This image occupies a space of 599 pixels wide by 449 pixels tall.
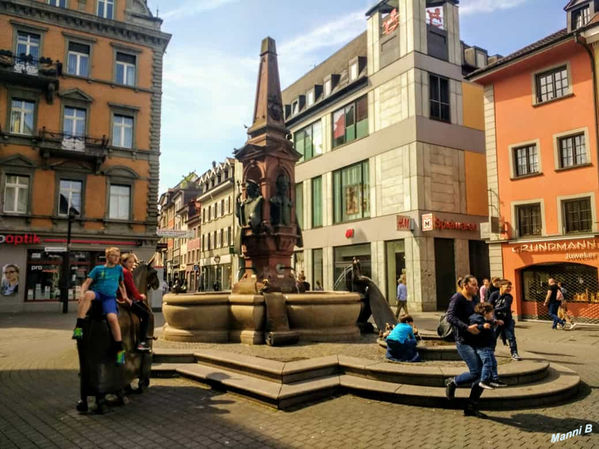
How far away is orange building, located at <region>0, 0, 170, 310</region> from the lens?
82.9 ft

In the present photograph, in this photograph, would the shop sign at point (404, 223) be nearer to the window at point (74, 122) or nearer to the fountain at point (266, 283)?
the fountain at point (266, 283)

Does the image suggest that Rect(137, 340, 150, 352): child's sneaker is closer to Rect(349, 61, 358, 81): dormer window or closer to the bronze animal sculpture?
the bronze animal sculpture

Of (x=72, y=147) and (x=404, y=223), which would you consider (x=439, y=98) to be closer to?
(x=404, y=223)

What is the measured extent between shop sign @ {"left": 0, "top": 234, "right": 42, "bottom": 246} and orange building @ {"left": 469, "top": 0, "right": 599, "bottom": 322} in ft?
77.1

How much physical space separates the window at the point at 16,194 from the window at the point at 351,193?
18.9m

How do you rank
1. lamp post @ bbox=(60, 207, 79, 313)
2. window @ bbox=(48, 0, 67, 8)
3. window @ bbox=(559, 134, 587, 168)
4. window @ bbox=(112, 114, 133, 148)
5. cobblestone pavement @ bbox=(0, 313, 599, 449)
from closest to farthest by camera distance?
1. cobblestone pavement @ bbox=(0, 313, 599, 449)
2. window @ bbox=(559, 134, 587, 168)
3. lamp post @ bbox=(60, 207, 79, 313)
4. window @ bbox=(48, 0, 67, 8)
5. window @ bbox=(112, 114, 133, 148)

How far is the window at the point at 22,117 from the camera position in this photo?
84.3 feet

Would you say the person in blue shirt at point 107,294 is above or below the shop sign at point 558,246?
below

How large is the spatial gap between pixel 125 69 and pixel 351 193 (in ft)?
53.4

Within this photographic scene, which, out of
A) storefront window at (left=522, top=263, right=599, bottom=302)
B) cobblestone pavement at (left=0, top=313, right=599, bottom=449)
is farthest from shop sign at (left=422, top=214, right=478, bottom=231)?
cobblestone pavement at (left=0, top=313, right=599, bottom=449)

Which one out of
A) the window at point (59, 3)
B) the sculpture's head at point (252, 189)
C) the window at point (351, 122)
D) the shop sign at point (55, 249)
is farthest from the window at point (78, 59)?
the sculpture's head at point (252, 189)

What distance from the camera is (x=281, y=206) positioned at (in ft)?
40.0

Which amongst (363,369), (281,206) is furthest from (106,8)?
(363,369)

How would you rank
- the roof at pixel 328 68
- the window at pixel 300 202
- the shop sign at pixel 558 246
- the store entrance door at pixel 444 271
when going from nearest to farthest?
the shop sign at pixel 558 246 < the store entrance door at pixel 444 271 < the roof at pixel 328 68 < the window at pixel 300 202
